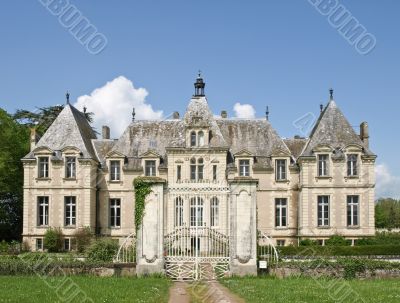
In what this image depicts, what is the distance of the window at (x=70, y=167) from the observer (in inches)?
1518

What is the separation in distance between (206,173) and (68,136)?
31.4 ft

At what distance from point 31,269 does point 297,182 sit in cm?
2153

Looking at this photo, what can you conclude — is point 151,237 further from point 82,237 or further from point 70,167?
point 70,167

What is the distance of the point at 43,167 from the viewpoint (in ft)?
127

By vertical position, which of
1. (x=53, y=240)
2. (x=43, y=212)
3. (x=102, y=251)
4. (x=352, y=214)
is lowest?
(x=53, y=240)

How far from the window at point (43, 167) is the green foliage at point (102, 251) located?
521 inches

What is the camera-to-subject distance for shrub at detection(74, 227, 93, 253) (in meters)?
36.6

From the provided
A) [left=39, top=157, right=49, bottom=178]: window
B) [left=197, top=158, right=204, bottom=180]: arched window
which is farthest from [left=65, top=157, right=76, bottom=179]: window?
[left=197, top=158, right=204, bottom=180]: arched window

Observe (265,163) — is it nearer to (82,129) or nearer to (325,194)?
(325,194)

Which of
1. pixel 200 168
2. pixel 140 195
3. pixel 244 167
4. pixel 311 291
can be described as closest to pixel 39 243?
pixel 200 168

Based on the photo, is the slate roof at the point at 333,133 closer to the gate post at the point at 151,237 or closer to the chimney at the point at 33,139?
the chimney at the point at 33,139

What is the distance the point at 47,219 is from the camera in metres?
38.5

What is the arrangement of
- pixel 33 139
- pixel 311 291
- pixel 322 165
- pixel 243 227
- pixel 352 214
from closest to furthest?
1. pixel 311 291
2. pixel 243 227
3. pixel 352 214
4. pixel 322 165
5. pixel 33 139

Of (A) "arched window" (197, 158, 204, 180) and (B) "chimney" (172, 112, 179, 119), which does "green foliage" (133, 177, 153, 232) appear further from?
(B) "chimney" (172, 112, 179, 119)
